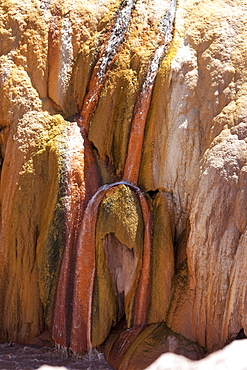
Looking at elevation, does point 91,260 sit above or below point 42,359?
above

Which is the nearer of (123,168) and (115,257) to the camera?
(115,257)

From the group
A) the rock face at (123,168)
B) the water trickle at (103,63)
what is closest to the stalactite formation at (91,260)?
the rock face at (123,168)

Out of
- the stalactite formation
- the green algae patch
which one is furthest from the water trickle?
the green algae patch

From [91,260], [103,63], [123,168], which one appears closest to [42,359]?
[91,260]

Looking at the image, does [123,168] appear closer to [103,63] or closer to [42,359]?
[103,63]

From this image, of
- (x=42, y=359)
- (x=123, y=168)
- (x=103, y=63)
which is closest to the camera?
(x=42, y=359)

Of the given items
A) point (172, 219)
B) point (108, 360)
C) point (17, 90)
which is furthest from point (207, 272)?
point (17, 90)

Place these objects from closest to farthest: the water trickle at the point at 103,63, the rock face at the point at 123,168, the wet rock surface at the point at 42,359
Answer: the rock face at the point at 123,168 → the wet rock surface at the point at 42,359 → the water trickle at the point at 103,63

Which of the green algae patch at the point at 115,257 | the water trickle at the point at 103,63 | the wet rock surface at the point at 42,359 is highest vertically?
the water trickle at the point at 103,63

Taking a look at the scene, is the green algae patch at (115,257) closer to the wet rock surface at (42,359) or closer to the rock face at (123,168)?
the rock face at (123,168)
